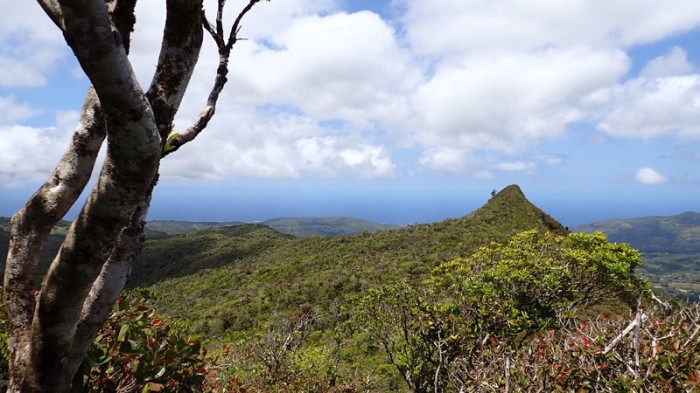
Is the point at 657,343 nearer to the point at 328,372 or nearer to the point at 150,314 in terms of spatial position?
the point at 150,314

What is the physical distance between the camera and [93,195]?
6.06ft

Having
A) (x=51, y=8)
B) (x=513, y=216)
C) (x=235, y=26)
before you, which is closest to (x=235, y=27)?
(x=235, y=26)

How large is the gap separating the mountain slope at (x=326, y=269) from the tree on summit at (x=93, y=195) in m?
24.3

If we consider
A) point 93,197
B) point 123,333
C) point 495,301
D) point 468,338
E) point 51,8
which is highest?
point 51,8

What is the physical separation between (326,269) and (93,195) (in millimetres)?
37953

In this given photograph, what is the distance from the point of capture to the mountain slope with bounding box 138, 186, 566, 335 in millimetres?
29766

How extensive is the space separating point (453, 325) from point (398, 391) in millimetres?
5439

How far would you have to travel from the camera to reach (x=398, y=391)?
12.4 m

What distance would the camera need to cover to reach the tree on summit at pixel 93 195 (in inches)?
64.6

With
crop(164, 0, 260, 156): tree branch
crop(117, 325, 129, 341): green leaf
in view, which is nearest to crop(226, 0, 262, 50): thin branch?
crop(164, 0, 260, 156): tree branch

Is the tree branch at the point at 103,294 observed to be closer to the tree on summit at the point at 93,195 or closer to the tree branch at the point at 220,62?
the tree on summit at the point at 93,195

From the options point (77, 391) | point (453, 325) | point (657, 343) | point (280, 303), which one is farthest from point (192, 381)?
point (280, 303)

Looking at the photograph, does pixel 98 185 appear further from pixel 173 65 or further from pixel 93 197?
pixel 173 65

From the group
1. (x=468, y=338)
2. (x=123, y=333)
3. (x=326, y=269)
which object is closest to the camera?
(x=123, y=333)
